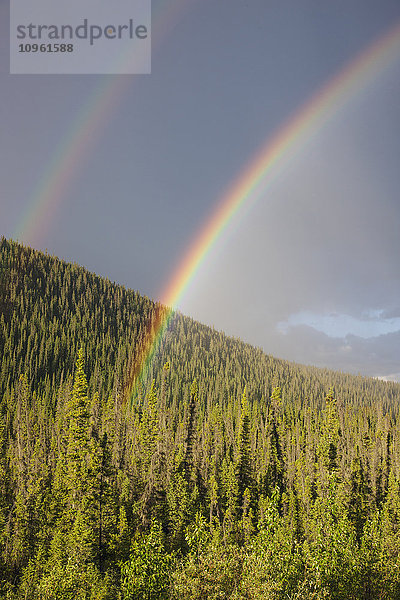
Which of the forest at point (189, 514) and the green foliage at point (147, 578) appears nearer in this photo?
the forest at point (189, 514)

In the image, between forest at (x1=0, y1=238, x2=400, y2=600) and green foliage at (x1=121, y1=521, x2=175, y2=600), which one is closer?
forest at (x1=0, y1=238, x2=400, y2=600)

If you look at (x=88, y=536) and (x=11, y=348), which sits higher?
(x=11, y=348)

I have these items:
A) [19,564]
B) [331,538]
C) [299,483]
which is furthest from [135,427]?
[331,538]

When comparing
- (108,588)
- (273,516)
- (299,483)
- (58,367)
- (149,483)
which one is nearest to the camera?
(273,516)

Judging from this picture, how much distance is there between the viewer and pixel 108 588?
30.7 metres

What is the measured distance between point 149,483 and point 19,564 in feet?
62.2

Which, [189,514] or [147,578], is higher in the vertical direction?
[147,578]

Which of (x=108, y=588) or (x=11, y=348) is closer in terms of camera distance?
(x=108, y=588)

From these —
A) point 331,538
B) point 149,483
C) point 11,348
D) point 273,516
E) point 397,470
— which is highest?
point 11,348

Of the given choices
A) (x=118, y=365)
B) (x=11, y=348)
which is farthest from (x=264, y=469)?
(x=11, y=348)

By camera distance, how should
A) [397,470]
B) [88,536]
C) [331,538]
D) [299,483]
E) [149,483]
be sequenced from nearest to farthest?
1. [331,538]
2. [88,536]
3. [149,483]
4. [299,483]
5. [397,470]

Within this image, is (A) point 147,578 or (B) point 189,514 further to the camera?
(B) point 189,514

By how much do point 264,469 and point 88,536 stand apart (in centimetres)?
4481

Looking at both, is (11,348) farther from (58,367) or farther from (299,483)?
(299,483)
